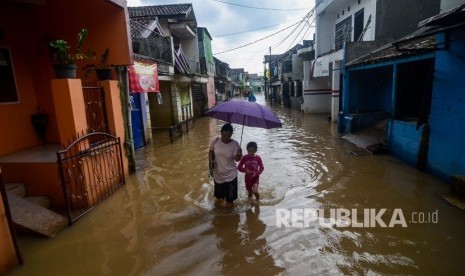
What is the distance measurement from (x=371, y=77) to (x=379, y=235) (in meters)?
10.7

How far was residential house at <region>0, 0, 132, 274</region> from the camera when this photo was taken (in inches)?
219

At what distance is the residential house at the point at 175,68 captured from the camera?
48.6 ft

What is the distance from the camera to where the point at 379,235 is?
4.33 meters

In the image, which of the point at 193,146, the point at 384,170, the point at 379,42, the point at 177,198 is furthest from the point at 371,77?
the point at 177,198

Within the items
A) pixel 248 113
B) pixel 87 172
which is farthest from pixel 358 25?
pixel 87 172

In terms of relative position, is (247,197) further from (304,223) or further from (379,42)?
(379,42)

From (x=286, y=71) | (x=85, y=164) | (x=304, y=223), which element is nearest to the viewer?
Answer: (x=304, y=223)

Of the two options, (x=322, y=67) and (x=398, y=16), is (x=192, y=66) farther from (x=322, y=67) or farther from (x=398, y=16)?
(x=398, y=16)

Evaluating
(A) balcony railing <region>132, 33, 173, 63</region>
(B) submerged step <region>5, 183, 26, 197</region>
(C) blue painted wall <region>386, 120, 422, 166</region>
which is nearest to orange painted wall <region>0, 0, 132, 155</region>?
(B) submerged step <region>5, 183, 26, 197</region>

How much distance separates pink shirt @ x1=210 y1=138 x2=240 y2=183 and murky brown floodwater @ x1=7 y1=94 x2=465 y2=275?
0.80m

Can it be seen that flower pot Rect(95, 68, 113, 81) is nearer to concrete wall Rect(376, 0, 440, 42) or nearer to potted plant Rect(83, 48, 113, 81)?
potted plant Rect(83, 48, 113, 81)

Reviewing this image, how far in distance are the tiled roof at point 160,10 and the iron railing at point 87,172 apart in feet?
49.9

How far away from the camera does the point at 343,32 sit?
17.9 metres

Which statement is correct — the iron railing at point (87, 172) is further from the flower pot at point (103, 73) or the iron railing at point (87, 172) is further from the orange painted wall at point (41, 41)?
the orange painted wall at point (41, 41)
